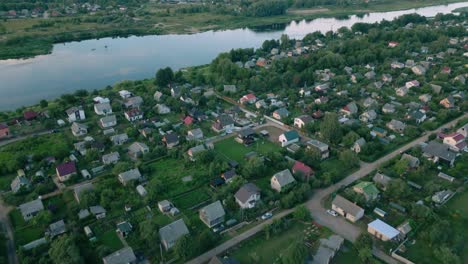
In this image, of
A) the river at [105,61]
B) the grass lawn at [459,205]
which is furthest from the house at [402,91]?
the river at [105,61]

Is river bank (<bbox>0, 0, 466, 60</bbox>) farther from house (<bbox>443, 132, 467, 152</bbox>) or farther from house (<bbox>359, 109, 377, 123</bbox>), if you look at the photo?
house (<bbox>443, 132, 467, 152</bbox>)

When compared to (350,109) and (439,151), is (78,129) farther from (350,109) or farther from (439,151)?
(439,151)

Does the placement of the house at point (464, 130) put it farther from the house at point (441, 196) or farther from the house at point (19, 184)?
the house at point (19, 184)

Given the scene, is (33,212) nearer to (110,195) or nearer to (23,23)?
(110,195)

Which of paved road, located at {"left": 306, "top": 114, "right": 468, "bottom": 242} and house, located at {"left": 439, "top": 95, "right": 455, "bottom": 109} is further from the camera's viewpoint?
house, located at {"left": 439, "top": 95, "right": 455, "bottom": 109}

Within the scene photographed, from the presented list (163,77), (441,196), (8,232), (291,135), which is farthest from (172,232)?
(163,77)

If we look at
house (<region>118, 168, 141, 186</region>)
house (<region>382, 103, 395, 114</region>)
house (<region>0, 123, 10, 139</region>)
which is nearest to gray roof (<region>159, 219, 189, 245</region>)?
house (<region>118, 168, 141, 186</region>)
